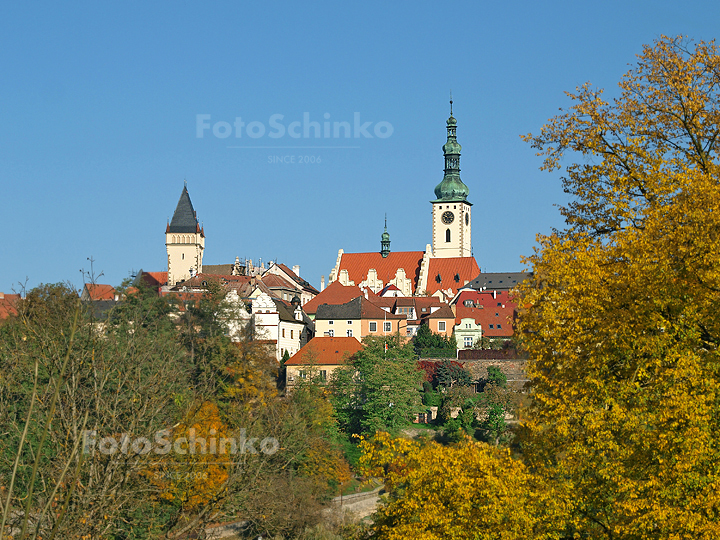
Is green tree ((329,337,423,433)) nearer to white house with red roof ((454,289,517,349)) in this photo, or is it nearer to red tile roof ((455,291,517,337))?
white house with red roof ((454,289,517,349))

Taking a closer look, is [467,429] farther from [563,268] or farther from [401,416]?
[563,268]

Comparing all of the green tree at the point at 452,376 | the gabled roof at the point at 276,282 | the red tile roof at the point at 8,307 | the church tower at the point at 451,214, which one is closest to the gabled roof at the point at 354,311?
the gabled roof at the point at 276,282

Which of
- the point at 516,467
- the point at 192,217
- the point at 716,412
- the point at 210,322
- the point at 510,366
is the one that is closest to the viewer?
the point at 716,412

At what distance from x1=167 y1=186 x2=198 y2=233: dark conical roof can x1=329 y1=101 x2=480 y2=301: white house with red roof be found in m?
19.8

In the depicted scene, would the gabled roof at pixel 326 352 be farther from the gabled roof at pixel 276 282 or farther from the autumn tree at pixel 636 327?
the autumn tree at pixel 636 327

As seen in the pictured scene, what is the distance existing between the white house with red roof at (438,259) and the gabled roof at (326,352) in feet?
94.5

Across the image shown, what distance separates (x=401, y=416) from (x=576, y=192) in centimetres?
3896

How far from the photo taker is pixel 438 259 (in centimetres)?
10988

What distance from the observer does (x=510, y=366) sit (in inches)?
2657

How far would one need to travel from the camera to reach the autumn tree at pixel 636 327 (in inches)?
476

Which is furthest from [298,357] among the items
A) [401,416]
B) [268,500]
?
[268,500]

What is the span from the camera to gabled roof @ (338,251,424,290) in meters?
111

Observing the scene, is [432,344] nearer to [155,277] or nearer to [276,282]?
[276,282]

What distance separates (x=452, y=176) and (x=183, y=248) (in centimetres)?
3969
